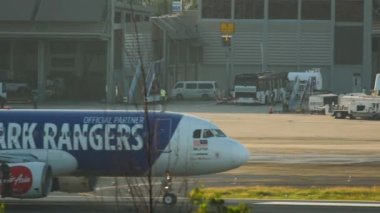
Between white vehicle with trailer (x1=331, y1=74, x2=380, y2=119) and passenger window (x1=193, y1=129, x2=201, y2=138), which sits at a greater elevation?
passenger window (x1=193, y1=129, x2=201, y2=138)

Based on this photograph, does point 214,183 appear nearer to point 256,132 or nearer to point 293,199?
point 293,199

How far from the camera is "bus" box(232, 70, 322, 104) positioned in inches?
3642

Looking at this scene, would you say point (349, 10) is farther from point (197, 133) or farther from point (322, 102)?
point (197, 133)

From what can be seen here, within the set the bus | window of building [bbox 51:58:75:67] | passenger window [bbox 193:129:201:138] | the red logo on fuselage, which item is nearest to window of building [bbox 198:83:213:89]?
the bus

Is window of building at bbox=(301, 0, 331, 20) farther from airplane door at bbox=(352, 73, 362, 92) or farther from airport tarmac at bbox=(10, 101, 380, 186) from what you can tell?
airport tarmac at bbox=(10, 101, 380, 186)

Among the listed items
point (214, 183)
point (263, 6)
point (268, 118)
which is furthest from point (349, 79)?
point (214, 183)

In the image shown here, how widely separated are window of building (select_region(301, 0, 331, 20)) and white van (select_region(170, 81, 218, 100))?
13.6 meters

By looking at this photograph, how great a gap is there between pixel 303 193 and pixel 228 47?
75.1m

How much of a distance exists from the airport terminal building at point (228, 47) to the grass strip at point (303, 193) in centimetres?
6736

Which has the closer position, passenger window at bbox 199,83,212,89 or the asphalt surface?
the asphalt surface

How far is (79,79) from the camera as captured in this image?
99.7 m

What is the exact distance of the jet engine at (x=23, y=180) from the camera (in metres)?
22.5

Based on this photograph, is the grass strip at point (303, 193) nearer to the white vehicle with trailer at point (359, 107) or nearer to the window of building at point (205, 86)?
the white vehicle with trailer at point (359, 107)

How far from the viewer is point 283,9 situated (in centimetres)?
10312
